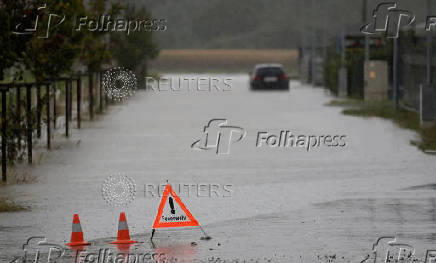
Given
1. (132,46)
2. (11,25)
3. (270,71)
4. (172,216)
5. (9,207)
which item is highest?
(132,46)

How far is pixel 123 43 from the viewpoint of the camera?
176 ft

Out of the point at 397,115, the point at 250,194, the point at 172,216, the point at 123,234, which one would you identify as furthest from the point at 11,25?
the point at 397,115

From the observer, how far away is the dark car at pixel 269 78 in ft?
235

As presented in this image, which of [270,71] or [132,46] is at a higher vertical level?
[132,46]

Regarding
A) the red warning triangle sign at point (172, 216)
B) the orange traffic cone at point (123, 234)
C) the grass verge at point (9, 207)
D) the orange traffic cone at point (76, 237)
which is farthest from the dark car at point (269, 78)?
the orange traffic cone at point (76, 237)

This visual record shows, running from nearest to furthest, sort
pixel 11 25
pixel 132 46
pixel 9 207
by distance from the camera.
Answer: pixel 9 207 < pixel 11 25 < pixel 132 46

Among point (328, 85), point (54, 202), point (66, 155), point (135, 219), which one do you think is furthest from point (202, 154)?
point (328, 85)

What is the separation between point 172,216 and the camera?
1328 centimetres

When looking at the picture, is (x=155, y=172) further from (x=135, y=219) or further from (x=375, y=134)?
(x=375, y=134)

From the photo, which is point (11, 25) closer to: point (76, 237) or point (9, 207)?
point (9, 207)

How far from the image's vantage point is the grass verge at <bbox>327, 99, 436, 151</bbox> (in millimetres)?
27864

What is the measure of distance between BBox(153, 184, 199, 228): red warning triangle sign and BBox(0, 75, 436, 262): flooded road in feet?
0.64

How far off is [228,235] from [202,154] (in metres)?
11.9

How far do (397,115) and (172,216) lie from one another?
88.5 ft
